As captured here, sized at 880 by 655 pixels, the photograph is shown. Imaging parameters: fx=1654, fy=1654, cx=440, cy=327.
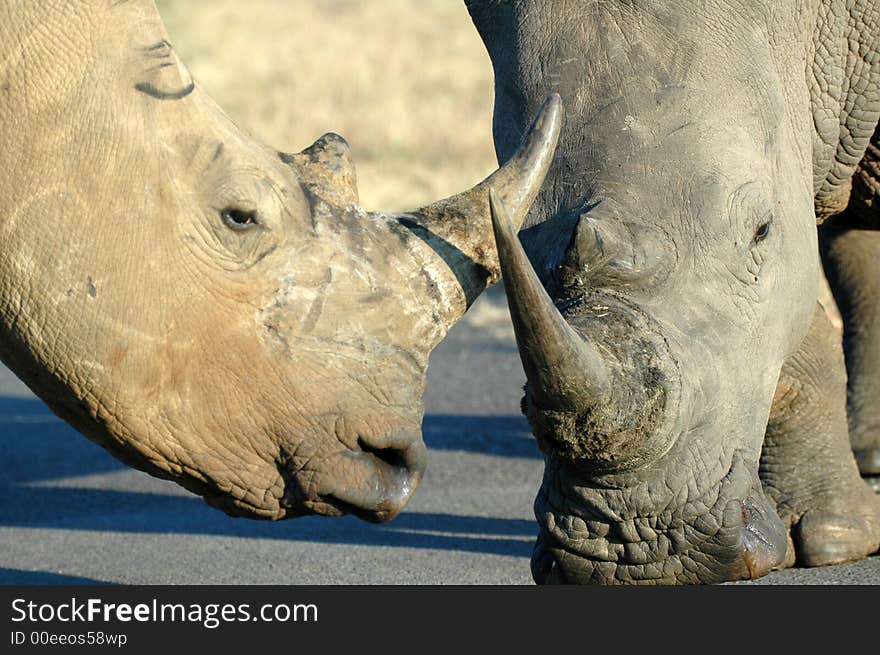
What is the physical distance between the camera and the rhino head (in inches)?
177

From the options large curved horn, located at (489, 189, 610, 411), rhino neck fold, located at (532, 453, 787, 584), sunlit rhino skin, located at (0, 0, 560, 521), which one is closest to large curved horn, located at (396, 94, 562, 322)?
sunlit rhino skin, located at (0, 0, 560, 521)

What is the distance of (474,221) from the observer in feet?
13.7

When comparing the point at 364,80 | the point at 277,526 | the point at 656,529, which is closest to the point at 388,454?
the point at 656,529

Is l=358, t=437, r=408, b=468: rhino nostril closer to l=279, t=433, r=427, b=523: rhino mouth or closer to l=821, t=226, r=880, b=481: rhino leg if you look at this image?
l=279, t=433, r=427, b=523: rhino mouth

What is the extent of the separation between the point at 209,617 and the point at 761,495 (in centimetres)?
170

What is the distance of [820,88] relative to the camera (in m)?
5.75

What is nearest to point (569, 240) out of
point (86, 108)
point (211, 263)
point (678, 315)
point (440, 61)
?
point (678, 315)

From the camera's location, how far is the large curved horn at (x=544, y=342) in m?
3.91

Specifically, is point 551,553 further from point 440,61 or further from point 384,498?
point 440,61

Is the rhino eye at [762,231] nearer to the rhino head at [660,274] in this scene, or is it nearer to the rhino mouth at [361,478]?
the rhino head at [660,274]

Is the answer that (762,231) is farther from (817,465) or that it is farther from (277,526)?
(277,526)

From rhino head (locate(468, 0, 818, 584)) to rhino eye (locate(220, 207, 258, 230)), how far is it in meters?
0.74

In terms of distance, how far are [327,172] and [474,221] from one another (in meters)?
0.39

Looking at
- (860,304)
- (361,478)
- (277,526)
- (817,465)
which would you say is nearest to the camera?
(361,478)
